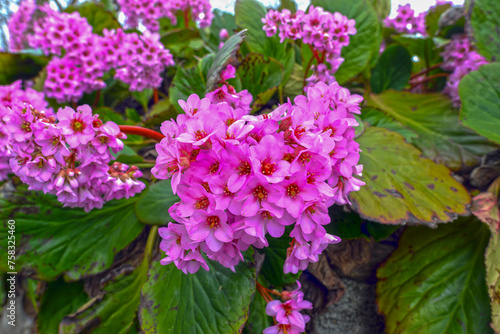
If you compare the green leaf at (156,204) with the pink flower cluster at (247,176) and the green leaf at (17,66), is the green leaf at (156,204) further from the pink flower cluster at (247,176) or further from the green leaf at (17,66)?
the green leaf at (17,66)

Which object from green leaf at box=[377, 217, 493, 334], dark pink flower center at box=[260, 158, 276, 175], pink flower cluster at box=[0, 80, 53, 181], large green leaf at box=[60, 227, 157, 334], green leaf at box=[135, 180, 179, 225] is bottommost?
large green leaf at box=[60, 227, 157, 334]

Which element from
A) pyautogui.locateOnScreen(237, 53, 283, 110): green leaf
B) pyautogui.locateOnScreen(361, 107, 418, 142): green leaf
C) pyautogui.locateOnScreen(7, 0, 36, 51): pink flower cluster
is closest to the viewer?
pyautogui.locateOnScreen(237, 53, 283, 110): green leaf

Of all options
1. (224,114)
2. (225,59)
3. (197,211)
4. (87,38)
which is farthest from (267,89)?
(87,38)

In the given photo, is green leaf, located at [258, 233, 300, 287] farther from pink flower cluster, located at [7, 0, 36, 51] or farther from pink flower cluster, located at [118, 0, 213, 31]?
pink flower cluster, located at [7, 0, 36, 51]

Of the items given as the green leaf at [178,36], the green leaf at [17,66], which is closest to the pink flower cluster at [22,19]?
the green leaf at [17,66]

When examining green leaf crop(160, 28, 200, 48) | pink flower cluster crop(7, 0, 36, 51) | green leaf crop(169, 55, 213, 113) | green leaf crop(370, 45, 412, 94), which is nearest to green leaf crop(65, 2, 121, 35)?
green leaf crop(160, 28, 200, 48)

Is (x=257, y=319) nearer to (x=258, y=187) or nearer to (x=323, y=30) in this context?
(x=258, y=187)

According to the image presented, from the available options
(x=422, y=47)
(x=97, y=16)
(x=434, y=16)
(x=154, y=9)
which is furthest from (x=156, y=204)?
(x=434, y=16)
